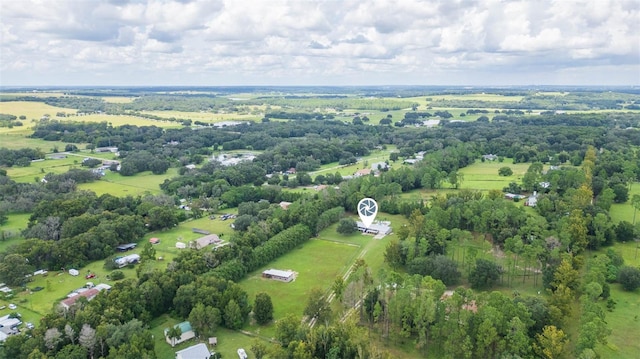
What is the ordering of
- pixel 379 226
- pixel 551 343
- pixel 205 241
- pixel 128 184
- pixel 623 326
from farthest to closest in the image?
pixel 128 184 < pixel 379 226 < pixel 205 241 < pixel 623 326 < pixel 551 343

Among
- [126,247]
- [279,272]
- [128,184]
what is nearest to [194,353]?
[279,272]

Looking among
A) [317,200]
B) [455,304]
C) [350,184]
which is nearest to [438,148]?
[350,184]

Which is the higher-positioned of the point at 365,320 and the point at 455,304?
the point at 455,304

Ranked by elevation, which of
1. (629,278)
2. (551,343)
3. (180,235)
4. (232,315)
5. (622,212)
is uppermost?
(551,343)

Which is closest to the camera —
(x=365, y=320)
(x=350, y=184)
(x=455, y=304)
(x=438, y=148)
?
(x=455, y=304)

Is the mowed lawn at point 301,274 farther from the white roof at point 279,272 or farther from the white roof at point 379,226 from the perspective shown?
the white roof at point 379,226

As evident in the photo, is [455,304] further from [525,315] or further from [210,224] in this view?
[210,224]

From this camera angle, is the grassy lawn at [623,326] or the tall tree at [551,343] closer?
the tall tree at [551,343]

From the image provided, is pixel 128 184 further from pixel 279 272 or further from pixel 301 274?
pixel 301 274

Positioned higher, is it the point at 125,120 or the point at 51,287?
the point at 125,120

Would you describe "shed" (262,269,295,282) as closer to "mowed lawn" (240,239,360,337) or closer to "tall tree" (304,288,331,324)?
"mowed lawn" (240,239,360,337)

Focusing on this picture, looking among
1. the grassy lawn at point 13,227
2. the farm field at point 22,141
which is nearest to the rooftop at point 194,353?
the grassy lawn at point 13,227
